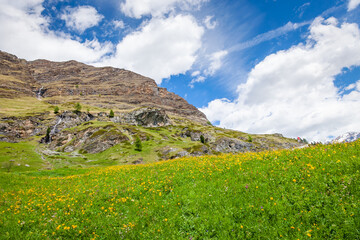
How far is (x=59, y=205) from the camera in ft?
35.6

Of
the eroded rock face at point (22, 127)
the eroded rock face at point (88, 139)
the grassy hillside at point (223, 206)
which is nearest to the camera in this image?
the grassy hillside at point (223, 206)

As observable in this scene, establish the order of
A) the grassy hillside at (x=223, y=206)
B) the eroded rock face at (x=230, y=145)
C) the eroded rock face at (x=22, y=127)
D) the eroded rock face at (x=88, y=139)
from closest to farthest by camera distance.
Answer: the grassy hillside at (x=223, y=206) < the eroded rock face at (x=88, y=139) < the eroded rock face at (x=22, y=127) < the eroded rock face at (x=230, y=145)

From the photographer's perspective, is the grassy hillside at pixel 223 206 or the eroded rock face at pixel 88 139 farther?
the eroded rock face at pixel 88 139

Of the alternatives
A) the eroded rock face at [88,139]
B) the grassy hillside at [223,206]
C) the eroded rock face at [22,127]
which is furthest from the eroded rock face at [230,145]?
the eroded rock face at [22,127]

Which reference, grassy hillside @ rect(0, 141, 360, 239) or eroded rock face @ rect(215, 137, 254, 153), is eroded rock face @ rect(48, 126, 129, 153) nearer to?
eroded rock face @ rect(215, 137, 254, 153)

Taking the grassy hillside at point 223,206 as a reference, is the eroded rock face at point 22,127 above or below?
above

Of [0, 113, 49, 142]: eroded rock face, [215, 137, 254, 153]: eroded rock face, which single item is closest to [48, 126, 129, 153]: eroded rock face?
[0, 113, 49, 142]: eroded rock face

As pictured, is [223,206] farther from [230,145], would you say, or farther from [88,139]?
[230,145]

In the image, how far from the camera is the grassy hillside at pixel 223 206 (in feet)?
22.8

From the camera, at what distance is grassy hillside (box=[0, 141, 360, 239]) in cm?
694

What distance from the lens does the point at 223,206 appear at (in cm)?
885

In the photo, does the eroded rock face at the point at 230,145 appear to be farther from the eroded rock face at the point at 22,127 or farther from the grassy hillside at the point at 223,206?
the eroded rock face at the point at 22,127

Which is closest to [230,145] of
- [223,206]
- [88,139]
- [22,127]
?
[88,139]

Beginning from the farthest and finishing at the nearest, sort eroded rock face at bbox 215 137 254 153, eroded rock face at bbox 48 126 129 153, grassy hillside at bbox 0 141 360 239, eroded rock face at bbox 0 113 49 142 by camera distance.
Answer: eroded rock face at bbox 215 137 254 153 → eroded rock face at bbox 0 113 49 142 → eroded rock face at bbox 48 126 129 153 → grassy hillside at bbox 0 141 360 239
